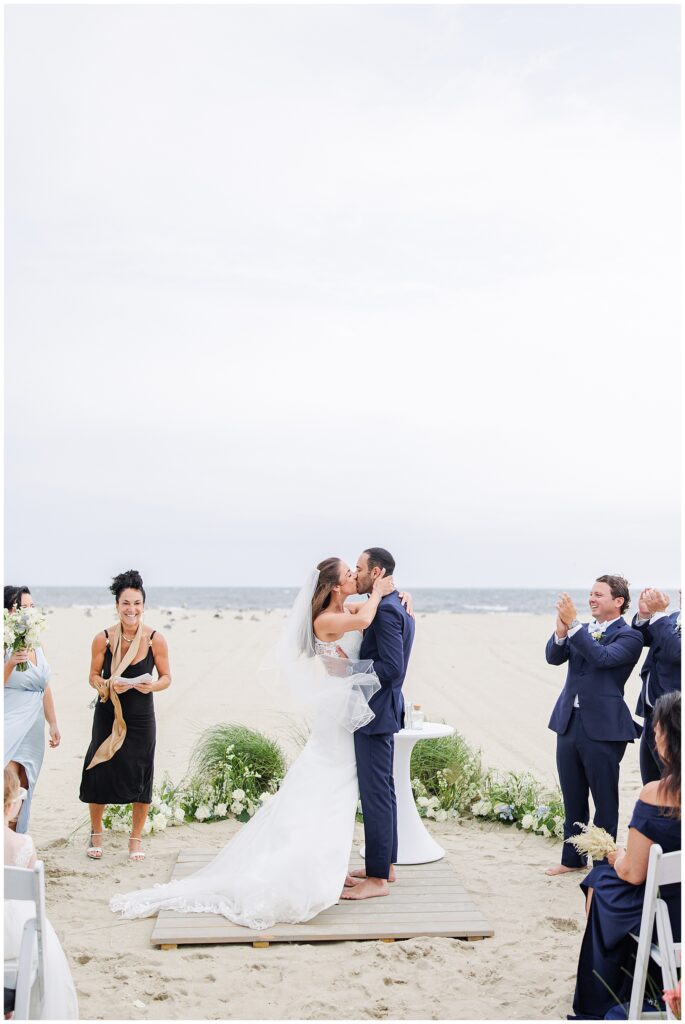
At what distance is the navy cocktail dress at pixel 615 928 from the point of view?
145 inches

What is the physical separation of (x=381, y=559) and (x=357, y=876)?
2.21 metres

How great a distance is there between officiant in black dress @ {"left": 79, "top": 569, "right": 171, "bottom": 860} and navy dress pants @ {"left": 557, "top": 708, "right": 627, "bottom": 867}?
295 centimetres

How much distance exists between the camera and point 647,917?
3367mm

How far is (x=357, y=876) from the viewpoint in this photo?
6078mm

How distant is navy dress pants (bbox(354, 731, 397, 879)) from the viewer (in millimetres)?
5691

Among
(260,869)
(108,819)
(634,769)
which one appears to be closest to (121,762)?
(108,819)

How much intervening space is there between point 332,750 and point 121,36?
5.03m

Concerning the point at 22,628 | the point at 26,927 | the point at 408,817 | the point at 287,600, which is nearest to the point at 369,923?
the point at 408,817

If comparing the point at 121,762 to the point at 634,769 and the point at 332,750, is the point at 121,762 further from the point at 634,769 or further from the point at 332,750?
the point at 634,769

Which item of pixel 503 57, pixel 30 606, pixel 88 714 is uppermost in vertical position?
pixel 503 57

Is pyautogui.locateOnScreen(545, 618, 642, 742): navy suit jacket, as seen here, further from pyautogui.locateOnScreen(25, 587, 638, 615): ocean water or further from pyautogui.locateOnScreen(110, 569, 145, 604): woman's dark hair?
pyautogui.locateOnScreen(25, 587, 638, 615): ocean water

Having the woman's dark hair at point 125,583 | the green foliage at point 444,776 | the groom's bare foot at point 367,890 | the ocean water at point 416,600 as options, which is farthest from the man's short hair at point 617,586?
the ocean water at point 416,600

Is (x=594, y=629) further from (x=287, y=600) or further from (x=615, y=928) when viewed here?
(x=287, y=600)

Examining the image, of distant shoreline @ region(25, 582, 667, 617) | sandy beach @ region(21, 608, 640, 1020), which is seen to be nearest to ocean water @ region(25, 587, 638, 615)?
distant shoreline @ region(25, 582, 667, 617)
